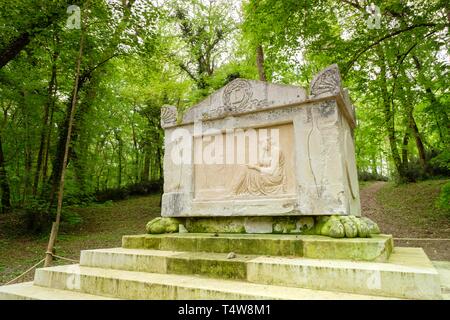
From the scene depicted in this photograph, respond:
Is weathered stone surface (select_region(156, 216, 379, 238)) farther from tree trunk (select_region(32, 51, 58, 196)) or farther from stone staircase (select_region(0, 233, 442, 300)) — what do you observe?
tree trunk (select_region(32, 51, 58, 196))

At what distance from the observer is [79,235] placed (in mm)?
10875

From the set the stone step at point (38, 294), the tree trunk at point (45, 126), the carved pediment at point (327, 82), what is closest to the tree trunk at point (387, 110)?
the carved pediment at point (327, 82)

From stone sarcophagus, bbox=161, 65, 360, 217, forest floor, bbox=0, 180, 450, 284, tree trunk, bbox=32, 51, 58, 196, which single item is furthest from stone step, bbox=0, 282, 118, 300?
tree trunk, bbox=32, 51, 58, 196

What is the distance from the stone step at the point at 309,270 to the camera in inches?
94.8

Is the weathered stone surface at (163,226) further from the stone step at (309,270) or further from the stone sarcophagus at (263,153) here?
the stone step at (309,270)

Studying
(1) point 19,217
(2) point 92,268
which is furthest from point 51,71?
(2) point 92,268

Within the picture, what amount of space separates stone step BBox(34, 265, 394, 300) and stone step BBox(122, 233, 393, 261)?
0.62m

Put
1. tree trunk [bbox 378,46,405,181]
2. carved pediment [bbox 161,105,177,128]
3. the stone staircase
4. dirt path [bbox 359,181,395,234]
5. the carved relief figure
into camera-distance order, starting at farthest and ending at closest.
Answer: dirt path [bbox 359,181,395,234] → tree trunk [bbox 378,46,405,181] → carved pediment [bbox 161,105,177,128] → the carved relief figure → the stone staircase

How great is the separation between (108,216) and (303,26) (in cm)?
1201

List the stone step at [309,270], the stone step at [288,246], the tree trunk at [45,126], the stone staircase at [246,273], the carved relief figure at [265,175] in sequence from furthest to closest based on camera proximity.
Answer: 1. the tree trunk at [45,126]
2. the carved relief figure at [265,175]
3. the stone step at [288,246]
4. the stone staircase at [246,273]
5. the stone step at [309,270]

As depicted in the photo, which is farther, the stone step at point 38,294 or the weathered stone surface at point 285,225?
the weathered stone surface at point 285,225

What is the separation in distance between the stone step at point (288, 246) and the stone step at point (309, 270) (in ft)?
0.41

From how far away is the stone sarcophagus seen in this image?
3961 mm
